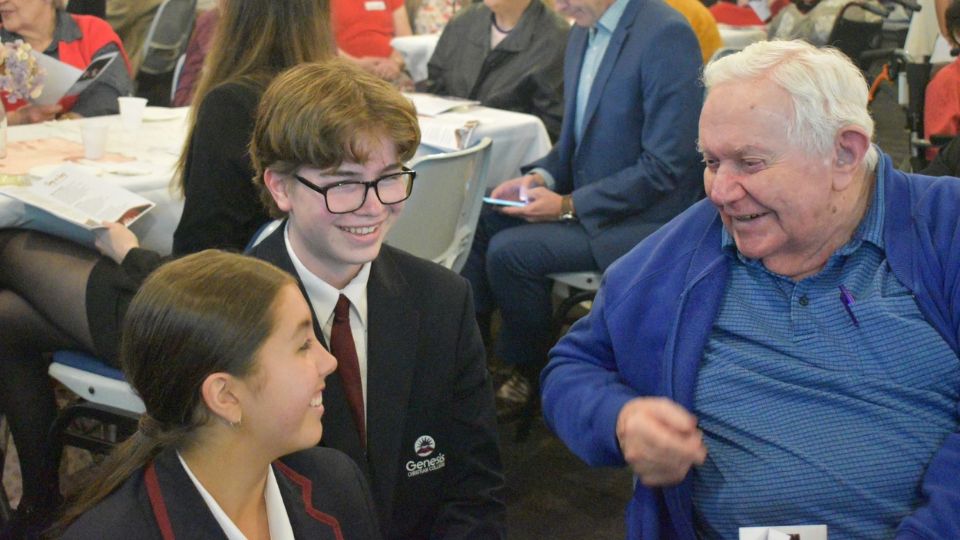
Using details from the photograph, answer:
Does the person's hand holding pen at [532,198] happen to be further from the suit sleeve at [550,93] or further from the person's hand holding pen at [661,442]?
the person's hand holding pen at [661,442]

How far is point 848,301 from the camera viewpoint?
168 cm

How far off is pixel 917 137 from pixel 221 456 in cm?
318

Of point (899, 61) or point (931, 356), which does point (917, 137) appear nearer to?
point (899, 61)

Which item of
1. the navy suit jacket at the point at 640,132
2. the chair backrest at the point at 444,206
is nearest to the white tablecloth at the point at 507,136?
the navy suit jacket at the point at 640,132

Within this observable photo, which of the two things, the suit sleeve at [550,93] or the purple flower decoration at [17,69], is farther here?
the suit sleeve at [550,93]

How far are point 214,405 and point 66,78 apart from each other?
2674 mm

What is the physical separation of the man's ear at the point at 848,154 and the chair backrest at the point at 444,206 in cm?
118

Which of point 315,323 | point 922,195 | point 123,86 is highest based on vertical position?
point 922,195

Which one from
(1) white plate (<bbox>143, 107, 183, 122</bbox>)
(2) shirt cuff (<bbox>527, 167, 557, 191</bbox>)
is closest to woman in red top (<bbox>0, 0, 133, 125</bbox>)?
(1) white plate (<bbox>143, 107, 183, 122</bbox>)

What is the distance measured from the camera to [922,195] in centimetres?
174

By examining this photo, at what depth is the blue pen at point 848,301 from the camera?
1671 mm

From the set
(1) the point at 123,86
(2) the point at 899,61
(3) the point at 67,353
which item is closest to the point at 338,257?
(3) the point at 67,353

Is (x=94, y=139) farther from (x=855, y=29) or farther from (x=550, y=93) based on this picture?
(x=855, y=29)

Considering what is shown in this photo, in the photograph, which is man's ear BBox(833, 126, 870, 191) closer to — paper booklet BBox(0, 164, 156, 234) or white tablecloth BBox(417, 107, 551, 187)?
paper booklet BBox(0, 164, 156, 234)
